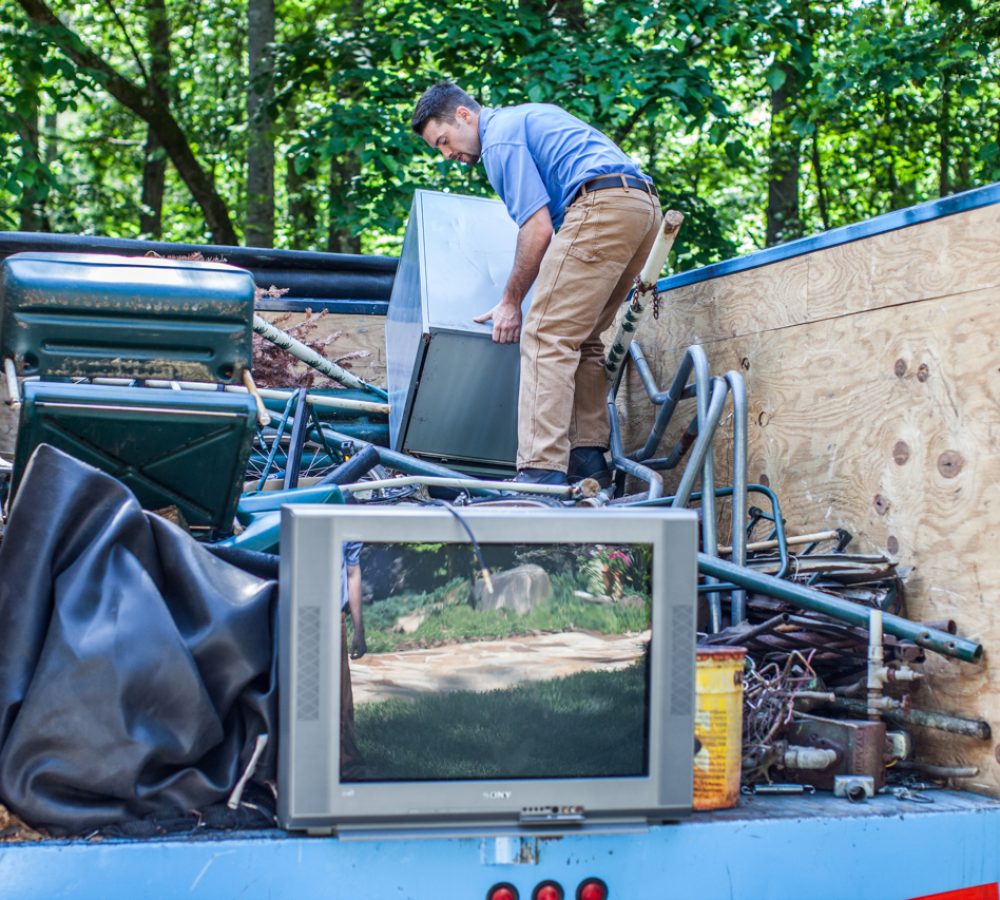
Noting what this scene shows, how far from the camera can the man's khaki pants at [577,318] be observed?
337 cm

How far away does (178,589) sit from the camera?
195 cm

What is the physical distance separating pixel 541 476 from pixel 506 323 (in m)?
0.49

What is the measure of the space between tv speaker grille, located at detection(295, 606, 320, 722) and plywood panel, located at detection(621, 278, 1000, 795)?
1.31 metres

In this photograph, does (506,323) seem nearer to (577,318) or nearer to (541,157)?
(577,318)

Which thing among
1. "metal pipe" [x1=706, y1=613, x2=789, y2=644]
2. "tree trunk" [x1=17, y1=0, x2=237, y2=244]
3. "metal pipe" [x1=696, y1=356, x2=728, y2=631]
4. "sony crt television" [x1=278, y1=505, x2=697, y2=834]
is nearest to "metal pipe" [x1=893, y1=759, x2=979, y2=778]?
"metal pipe" [x1=706, y1=613, x2=789, y2=644]

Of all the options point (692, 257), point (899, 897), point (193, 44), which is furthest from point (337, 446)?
point (193, 44)

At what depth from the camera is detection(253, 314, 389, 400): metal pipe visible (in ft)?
12.1

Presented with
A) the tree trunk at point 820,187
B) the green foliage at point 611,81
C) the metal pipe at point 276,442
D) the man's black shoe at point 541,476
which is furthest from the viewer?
the tree trunk at point 820,187

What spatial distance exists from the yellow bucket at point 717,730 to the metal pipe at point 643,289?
1.63 meters

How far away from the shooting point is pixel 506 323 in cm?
353

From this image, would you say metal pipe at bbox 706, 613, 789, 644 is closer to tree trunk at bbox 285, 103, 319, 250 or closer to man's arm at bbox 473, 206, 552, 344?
man's arm at bbox 473, 206, 552, 344

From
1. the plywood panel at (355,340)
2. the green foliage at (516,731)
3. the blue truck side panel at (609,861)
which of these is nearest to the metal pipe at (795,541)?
the blue truck side panel at (609,861)

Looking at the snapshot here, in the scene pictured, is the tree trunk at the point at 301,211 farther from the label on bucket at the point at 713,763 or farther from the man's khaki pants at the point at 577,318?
the label on bucket at the point at 713,763

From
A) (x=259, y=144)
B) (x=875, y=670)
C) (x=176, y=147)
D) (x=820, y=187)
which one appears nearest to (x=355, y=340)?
(x=875, y=670)
